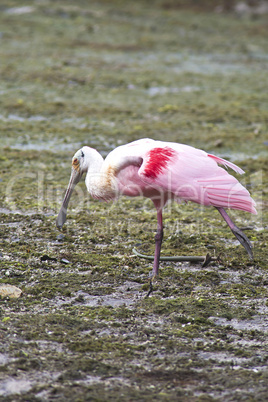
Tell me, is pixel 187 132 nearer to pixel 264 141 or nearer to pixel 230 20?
pixel 264 141

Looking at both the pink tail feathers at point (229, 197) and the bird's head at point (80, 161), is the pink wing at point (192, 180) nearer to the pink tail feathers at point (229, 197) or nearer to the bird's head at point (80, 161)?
the pink tail feathers at point (229, 197)

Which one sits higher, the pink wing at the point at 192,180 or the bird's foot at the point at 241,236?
the pink wing at the point at 192,180

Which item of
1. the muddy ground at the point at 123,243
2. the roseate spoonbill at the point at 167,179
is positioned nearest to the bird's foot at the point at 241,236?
the roseate spoonbill at the point at 167,179

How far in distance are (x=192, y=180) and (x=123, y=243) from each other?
1.16 metres

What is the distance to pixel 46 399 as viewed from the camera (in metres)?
3.37

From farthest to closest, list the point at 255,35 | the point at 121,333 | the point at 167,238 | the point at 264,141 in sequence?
the point at 255,35, the point at 264,141, the point at 167,238, the point at 121,333

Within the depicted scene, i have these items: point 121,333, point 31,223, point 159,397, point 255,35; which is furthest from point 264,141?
point 255,35

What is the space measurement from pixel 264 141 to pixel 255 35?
7786mm

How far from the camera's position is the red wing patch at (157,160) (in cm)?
494

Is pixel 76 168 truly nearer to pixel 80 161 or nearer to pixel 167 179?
pixel 80 161

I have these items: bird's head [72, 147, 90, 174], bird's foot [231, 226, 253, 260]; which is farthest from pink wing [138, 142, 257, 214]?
bird's head [72, 147, 90, 174]

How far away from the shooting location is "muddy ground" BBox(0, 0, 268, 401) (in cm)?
370

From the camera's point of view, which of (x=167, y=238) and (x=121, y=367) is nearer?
(x=121, y=367)

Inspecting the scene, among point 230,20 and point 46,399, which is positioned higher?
point 230,20
